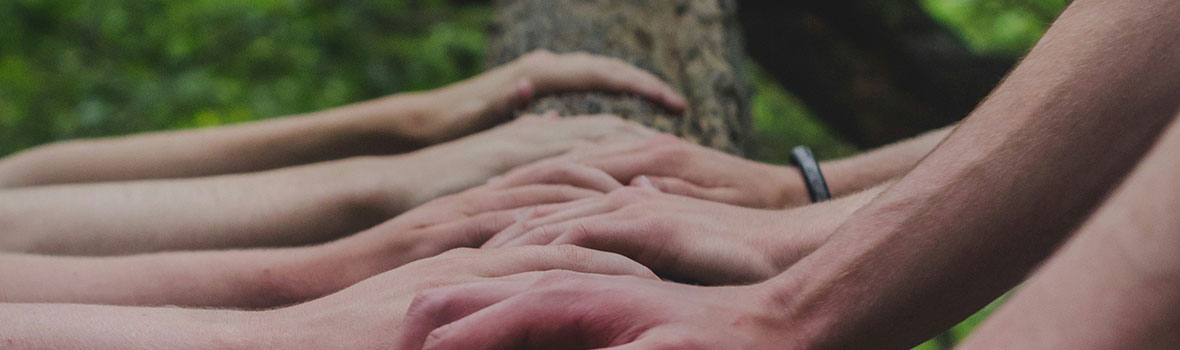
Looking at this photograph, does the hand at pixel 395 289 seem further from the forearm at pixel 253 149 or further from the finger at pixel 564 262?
the forearm at pixel 253 149

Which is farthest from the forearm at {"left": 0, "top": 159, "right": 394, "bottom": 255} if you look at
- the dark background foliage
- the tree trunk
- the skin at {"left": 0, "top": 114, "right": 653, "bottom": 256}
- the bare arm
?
the dark background foliage

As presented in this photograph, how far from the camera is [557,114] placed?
7.27ft

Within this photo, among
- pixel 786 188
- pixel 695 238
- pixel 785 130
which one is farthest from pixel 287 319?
pixel 785 130

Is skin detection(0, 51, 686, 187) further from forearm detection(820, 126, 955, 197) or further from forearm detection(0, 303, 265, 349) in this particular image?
forearm detection(0, 303, 265, 349)

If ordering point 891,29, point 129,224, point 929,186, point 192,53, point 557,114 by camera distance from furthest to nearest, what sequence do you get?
point 192,53 < point 891,29 < point 557,114 < point 129,224 < point 929,186

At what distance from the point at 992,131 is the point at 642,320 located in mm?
506

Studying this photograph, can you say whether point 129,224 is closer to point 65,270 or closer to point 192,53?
point 65,270

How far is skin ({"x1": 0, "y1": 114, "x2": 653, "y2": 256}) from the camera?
1972 millimetres

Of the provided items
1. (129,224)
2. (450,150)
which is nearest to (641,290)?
(450,150)

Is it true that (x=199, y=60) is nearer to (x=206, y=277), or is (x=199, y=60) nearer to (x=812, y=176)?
(x=206, y=277)

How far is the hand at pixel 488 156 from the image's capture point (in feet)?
6.47

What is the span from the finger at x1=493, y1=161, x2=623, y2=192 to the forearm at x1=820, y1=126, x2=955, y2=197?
0.48 metres

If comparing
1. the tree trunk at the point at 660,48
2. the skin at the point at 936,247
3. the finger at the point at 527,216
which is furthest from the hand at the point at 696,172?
the skin at the point at 936,247

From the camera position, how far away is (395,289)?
1232mm
